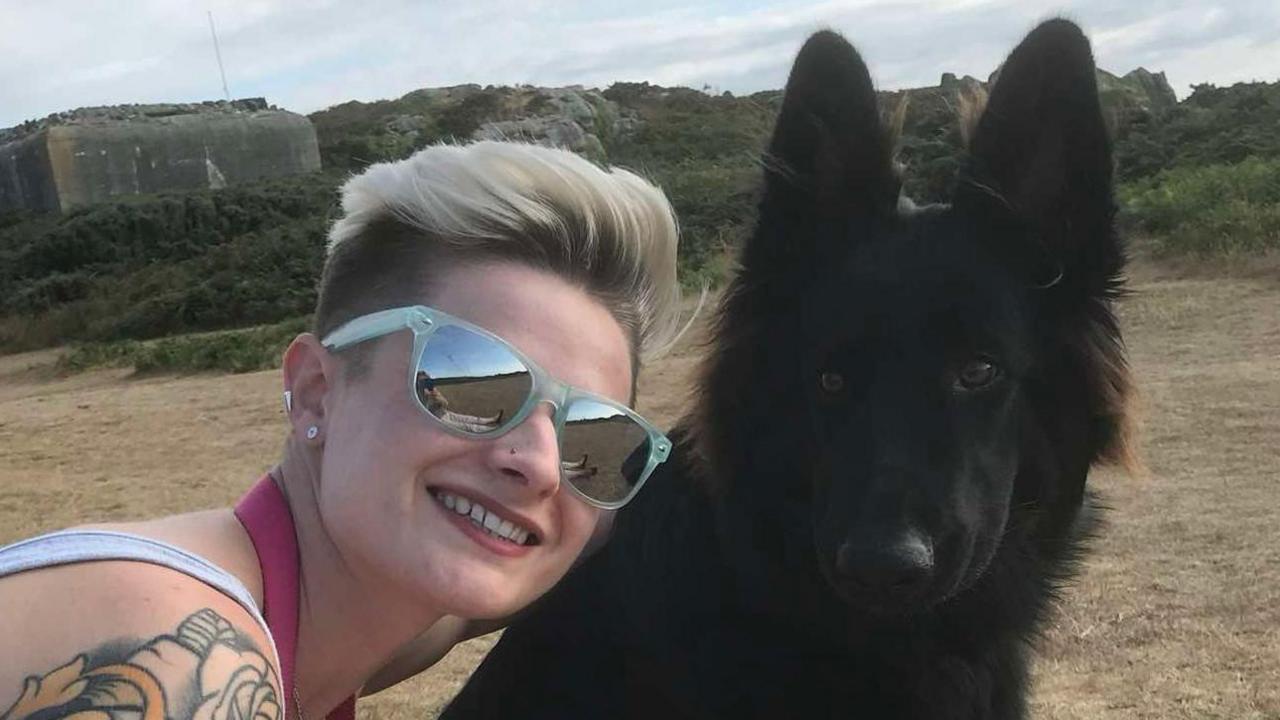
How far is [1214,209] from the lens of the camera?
1510cm

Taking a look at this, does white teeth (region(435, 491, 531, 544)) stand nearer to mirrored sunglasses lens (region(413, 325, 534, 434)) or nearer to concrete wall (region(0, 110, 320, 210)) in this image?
mirrored sunglasses lens (region(413, 325, 534, 434))

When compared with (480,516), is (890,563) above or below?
below

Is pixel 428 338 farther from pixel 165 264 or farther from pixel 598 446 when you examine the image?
pixel 165 264

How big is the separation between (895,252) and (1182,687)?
2357 millimetres

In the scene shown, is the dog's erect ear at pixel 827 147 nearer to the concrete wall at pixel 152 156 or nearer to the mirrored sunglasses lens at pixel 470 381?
the mirrored sunglasses lens at pixel 470 381

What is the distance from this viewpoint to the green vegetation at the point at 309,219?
15.5m

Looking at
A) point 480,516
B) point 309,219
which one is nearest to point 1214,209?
point 480,516

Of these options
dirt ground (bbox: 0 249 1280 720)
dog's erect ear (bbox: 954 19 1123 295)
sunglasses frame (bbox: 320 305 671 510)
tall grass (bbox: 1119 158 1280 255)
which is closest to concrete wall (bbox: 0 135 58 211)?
dirt ground (bbox: 0 249 1280 720)

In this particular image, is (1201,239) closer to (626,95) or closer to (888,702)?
(888,702)

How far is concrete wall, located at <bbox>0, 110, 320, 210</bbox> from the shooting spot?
33750mm

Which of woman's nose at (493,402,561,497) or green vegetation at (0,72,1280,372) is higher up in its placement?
woman's nose at (493,402,561,497)

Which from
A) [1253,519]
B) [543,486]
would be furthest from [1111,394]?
[1253,519]

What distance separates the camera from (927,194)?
325 cm

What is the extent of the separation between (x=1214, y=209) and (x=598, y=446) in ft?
50.5
